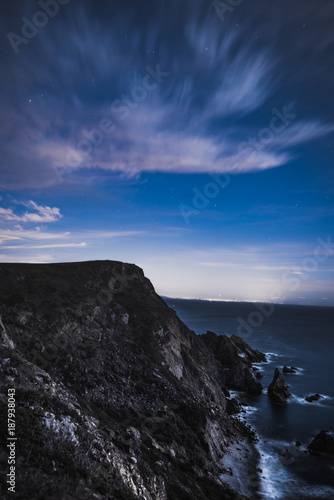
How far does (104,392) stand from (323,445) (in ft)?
118

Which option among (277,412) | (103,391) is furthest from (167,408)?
(277,412)

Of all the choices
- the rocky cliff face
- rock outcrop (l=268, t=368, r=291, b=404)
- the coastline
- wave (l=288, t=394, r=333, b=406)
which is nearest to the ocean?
wave (l=288, t=394, r=333, b=406)

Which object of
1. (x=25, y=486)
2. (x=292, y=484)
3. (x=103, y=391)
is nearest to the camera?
(x=25, y=486)

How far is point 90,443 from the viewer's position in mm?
16656

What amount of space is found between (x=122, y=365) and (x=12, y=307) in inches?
652

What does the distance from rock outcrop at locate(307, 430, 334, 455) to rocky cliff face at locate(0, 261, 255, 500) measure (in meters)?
9.83

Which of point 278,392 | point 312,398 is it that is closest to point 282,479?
point 278,392

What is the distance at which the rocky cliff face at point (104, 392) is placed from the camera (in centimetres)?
1452

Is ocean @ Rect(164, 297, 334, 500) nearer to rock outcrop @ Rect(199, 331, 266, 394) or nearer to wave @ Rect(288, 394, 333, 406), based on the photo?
wave @ Rect(288, 394, 333, 406)

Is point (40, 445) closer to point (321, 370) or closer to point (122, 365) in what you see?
point (122, 365)

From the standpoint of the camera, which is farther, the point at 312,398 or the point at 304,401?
the point at 312,398

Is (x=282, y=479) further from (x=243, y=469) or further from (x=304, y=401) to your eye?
(x=304, y=401)

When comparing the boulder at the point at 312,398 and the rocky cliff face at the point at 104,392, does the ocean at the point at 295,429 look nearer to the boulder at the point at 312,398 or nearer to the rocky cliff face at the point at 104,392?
the boulder at the point at 312,398

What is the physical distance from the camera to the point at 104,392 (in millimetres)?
28484
